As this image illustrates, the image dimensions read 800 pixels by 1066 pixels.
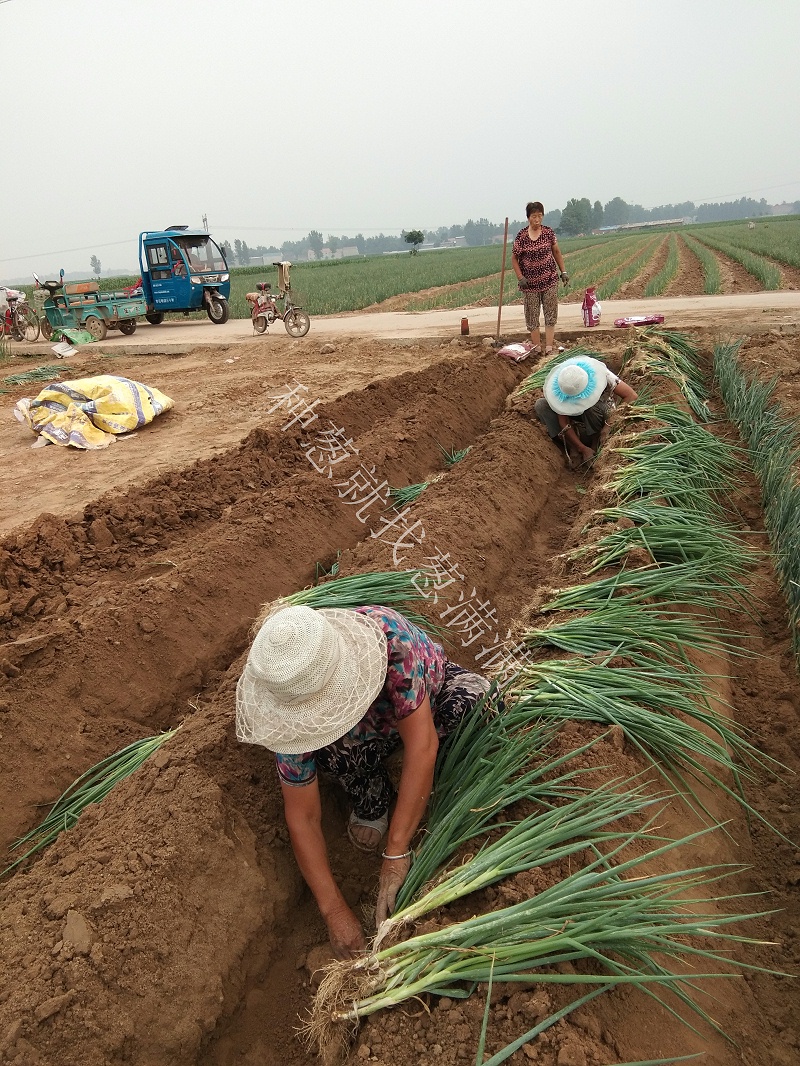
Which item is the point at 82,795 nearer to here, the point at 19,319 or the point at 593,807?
the point at 593,807

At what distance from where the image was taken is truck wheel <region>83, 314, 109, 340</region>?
39.3ft

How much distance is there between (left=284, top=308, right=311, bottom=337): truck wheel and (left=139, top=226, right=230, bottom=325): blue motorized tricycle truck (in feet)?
9.61

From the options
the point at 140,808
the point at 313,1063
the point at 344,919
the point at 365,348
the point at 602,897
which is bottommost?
the point at 313,1063

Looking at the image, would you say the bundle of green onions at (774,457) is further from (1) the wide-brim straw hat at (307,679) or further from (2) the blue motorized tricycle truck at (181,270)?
(2) the blue motorized tricycle truck at (181,270)

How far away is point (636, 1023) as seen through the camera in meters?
1.40

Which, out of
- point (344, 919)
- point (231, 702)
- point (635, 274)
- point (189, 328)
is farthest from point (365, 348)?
point (635, 274)

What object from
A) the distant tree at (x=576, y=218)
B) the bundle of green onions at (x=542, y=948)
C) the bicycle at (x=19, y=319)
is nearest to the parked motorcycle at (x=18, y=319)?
the bicycle at (x=19, y=319)

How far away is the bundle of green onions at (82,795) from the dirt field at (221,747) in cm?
10

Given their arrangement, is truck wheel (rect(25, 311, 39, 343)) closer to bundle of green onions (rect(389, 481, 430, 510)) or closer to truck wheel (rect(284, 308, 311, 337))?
truck wheel (rect(284, 308, 311, 337))

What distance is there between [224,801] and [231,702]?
463 millimetres

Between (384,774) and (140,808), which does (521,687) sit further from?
(140,808)

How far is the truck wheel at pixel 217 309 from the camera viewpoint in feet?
41.3

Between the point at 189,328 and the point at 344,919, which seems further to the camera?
the point at 189,328

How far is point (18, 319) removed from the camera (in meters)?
13.0
